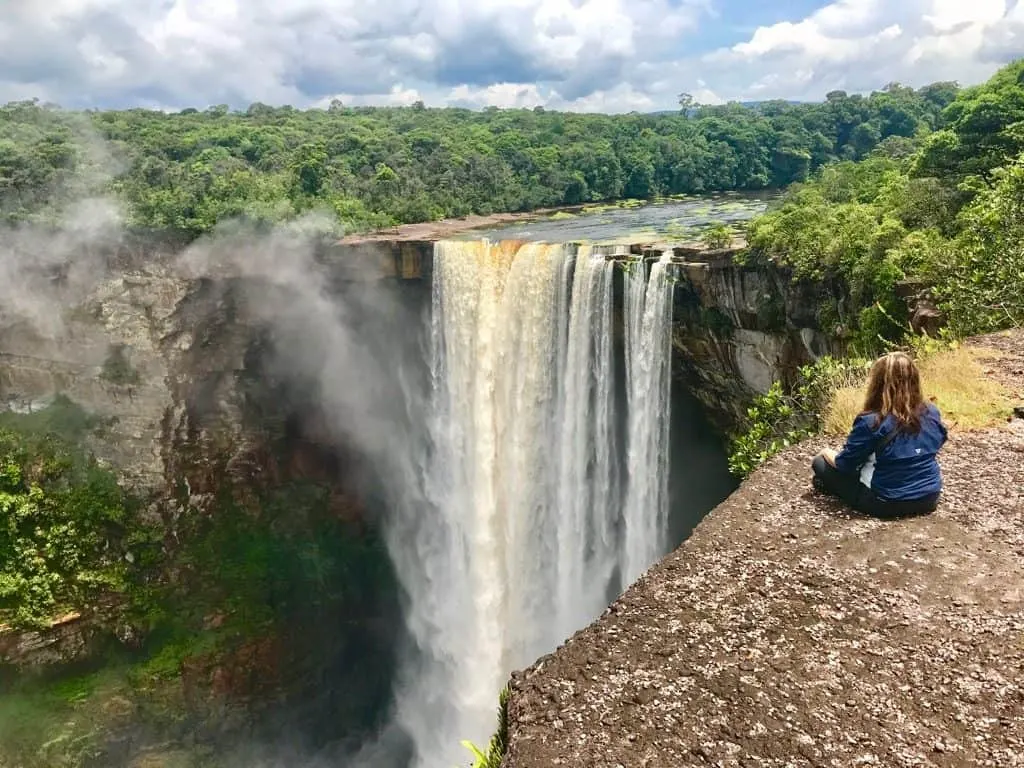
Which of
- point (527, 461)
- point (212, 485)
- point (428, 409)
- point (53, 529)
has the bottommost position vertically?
point (53, 529)

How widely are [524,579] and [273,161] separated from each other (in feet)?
74.7

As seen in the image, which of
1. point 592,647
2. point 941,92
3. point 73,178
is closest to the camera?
point 592,647

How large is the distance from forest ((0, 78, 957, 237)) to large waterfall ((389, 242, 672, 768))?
23.6 ft

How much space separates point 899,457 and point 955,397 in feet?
7.09

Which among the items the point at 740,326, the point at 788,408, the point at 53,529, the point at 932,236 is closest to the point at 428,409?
the point at 740,326

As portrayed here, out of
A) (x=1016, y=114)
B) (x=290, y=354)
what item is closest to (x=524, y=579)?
(x=290, y=354)

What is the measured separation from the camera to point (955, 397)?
5.81 m

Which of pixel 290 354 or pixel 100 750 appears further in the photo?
pixel 290 354

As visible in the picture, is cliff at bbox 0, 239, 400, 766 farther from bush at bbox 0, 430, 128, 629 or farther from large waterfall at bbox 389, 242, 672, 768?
large waterfall at bbox 389, 242, 672, 768

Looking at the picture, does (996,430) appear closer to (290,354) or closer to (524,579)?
(524,579)

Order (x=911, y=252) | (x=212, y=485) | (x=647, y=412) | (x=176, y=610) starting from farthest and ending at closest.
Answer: (x=212, y=485)
(x=176, y=610)
(x=647, y=412)
(x=911, y=252)

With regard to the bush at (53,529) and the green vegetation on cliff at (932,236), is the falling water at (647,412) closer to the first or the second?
the green vegetation on cliff at (932,236)

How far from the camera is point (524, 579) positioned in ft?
52.9

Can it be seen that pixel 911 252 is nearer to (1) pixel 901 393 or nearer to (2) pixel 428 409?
(1) pixel 901 393
